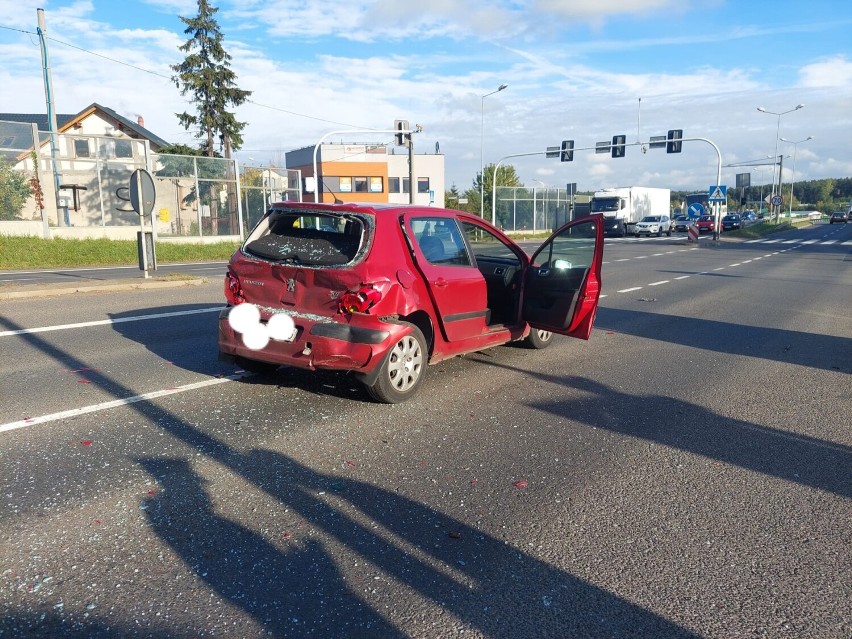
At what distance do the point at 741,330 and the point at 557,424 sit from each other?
5723 millimetres

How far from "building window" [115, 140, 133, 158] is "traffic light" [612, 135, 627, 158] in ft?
92.4

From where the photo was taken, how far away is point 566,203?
186 ft

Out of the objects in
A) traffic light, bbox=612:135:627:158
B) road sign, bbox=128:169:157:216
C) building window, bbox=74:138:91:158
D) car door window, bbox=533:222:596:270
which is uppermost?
traffic light, bbox=612:135:627:158

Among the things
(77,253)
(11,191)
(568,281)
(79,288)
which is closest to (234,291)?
(568,281)

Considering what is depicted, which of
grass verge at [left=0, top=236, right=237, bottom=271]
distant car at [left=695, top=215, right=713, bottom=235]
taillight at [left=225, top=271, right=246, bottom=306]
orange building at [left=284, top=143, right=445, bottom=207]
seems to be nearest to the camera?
taillight at [left=225, top=271, right=246, bottom=306]

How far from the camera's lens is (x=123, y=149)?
89.0 ft

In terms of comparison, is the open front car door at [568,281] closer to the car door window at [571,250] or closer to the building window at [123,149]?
the car door window at [571,250]

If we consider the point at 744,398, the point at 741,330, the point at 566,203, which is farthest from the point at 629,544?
the point at 566,203

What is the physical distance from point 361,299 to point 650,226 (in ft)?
171

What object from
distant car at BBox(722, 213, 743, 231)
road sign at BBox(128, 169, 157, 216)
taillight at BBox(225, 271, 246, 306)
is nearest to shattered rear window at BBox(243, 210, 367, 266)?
taillight at BBox(225, 271, 246, 306)

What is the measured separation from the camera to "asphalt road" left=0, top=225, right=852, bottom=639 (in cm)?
286

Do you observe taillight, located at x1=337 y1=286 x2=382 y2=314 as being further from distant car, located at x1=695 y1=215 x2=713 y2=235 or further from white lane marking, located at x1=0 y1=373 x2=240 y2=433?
distant car, located at x1=695 y1=215 x2=713 y2=235

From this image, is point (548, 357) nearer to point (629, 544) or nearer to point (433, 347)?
point (433, 347)

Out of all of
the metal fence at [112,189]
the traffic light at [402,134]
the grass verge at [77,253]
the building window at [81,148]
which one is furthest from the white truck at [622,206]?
the building window at [81,148]
